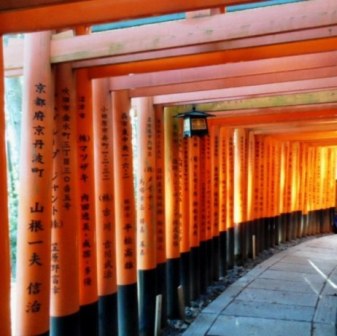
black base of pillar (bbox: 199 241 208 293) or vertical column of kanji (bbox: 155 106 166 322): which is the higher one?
vertical column of kanji (bbox: 155 106 166 322)

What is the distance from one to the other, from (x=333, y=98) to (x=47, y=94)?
17.2ft

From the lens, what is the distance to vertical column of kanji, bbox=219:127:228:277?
34.9ft

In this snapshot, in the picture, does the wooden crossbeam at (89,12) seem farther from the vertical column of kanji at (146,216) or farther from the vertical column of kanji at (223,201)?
the vertical column of kanji at (223,201)

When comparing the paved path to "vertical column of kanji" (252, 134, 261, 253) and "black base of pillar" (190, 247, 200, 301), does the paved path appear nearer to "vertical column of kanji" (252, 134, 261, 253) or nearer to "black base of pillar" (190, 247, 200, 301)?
"black base of pillar" (190, 247, 200, 301)

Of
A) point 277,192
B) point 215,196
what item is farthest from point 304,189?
point 215,196

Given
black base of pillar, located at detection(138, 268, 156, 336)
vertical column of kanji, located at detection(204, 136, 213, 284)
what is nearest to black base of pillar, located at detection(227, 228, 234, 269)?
vertical column of kanji, located at detection(204, 136, 213, 284)

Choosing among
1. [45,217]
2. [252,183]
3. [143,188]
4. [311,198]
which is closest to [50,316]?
[45,217]

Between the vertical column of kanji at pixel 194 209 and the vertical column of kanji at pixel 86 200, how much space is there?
375cm

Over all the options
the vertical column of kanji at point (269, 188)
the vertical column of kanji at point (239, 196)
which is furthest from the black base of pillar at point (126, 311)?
the vertical column of kanji at point (269, 188)

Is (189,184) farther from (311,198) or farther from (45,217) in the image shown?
(311,198)

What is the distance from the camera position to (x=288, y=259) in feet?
42.3

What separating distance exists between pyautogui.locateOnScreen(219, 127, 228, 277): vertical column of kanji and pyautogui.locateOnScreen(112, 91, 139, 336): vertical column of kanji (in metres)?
4.57

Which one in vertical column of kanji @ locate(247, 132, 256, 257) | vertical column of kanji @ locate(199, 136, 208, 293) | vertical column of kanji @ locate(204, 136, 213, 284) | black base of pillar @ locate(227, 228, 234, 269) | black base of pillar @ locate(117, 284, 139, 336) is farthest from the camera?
vertical column of kanji @ locate(247, 132, 256, 257)

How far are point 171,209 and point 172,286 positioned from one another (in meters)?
1.32
